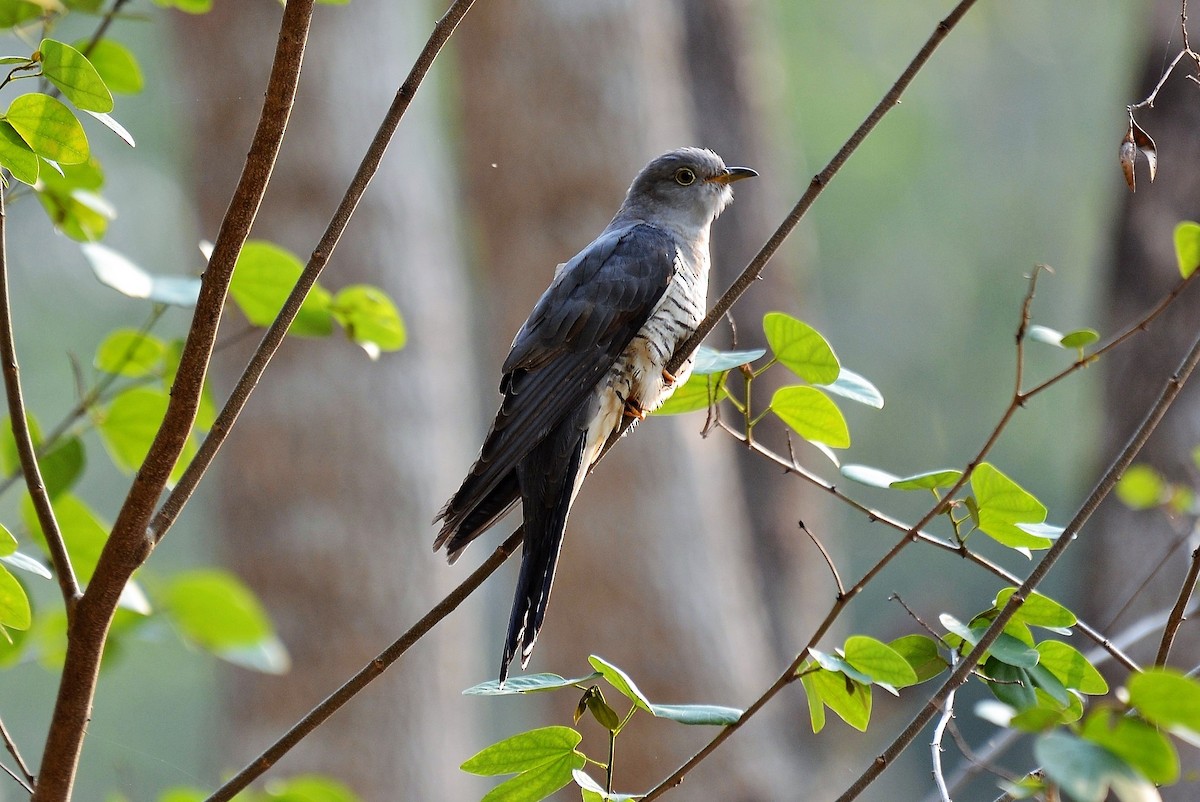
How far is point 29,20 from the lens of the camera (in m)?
1.64

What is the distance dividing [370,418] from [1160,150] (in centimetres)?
362

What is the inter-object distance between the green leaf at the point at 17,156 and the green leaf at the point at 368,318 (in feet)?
1.91

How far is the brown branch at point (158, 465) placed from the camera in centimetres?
128

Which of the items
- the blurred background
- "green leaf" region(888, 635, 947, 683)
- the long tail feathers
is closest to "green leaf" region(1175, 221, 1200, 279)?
"green leaf" region(888, 635, 947, 683)

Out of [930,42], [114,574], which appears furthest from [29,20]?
[930,42]

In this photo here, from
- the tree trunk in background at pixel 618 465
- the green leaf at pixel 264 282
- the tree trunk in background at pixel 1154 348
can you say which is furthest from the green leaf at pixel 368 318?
the tree trunk in background at pixel 618 465

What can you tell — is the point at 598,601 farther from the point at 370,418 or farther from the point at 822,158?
the point at 822,158

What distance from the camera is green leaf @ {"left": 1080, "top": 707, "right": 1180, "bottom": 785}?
2.52ft

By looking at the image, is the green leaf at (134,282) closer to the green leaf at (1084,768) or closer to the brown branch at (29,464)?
the brown branch at (29,464)

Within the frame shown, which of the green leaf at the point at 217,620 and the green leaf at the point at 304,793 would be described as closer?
the green leaf at the point at 304,793

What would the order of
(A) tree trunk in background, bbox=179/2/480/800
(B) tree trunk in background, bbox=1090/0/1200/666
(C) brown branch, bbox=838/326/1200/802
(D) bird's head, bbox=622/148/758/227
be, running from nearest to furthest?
(C) brown branch, bbox=838/326/1200/802
(D) bird's head, bbox=622/148/758/227
(B) tree trunk in background, bbox=1090/0/1200/666
(A) tree trunk in background, bbox=179/2/480/800

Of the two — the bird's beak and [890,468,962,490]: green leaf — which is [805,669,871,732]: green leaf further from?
the bird's beak

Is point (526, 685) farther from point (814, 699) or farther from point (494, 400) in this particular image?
point (494, 400)

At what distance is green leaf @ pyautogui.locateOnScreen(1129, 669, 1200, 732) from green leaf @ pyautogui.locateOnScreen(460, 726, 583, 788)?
1.90 feet
